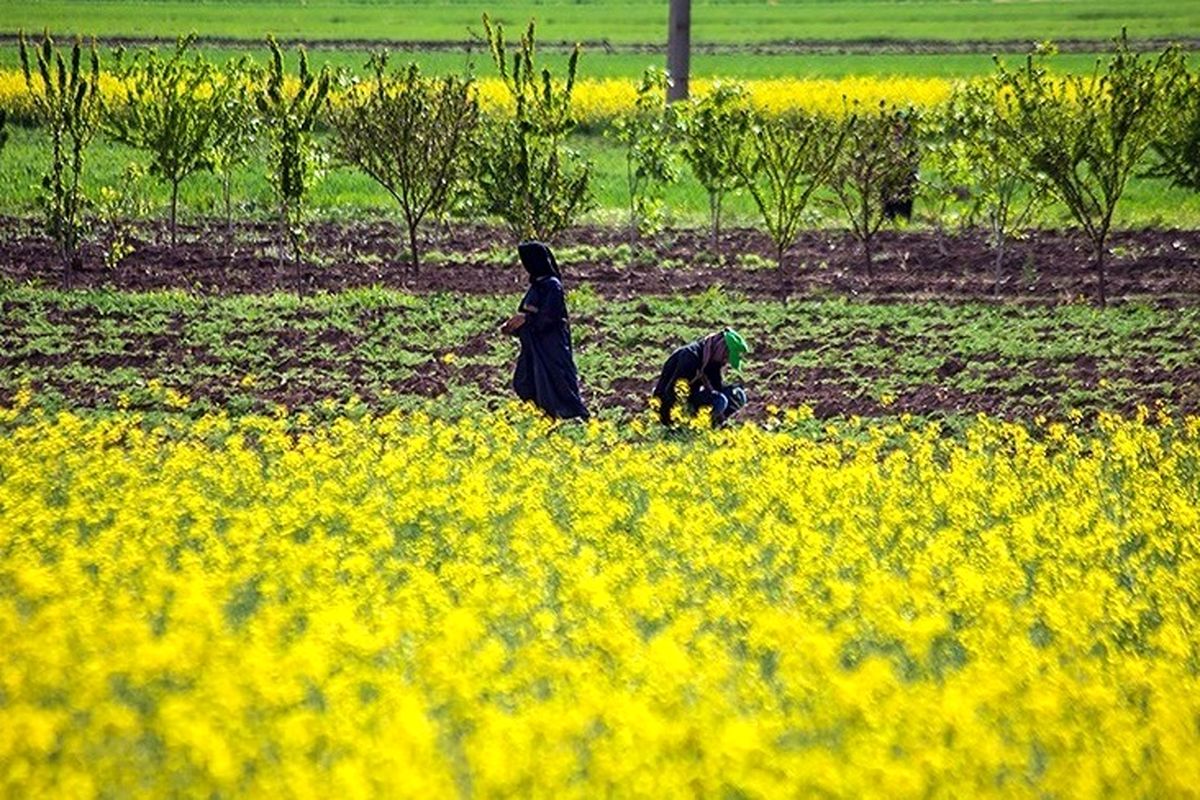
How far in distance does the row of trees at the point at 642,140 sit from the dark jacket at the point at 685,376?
26.4 feet

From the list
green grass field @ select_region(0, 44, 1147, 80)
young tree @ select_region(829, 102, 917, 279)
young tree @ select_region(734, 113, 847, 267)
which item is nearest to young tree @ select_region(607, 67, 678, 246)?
young tree @ select_region(734, 113, 847, 267)

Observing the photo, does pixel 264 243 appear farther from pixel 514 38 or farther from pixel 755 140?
pixel 514 38

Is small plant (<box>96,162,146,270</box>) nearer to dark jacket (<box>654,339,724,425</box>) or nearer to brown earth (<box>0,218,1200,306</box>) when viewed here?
brown earth (<box>0,218,1200,306</box>)

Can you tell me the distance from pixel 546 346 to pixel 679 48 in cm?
2095

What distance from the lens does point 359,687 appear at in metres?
7.54

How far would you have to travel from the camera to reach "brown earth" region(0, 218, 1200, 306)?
81.3 feet

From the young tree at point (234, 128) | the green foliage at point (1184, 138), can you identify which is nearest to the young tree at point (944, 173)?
the green foliage at point (1184, 138)

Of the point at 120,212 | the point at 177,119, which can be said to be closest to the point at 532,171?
the point at 177,119

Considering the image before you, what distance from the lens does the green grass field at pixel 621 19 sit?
224 ft

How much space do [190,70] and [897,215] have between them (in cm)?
988

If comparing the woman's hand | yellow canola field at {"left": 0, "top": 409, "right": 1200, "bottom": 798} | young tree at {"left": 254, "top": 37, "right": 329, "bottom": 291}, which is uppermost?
young tree at {"left": 254, "top": 37, "right": 329, "bottom": 291}

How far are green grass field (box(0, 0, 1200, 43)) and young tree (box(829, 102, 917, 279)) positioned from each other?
39271 mm

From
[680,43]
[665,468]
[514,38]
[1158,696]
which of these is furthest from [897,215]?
[514,38]

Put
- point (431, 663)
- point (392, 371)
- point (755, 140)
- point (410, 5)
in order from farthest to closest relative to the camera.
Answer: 1. point (410, 5)
2. point (755, 140)
3. point (392, 371)
4. point (431, 663)
